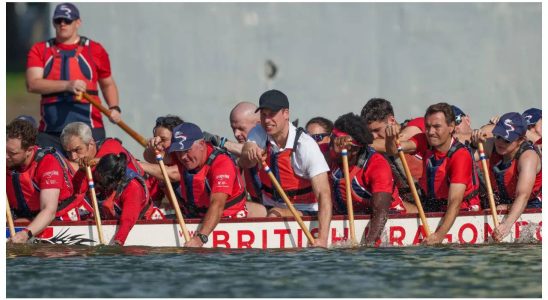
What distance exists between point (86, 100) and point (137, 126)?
3.37 m

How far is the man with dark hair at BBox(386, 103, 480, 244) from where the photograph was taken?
15.0 metres

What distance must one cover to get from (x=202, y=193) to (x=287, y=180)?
81 centimetres

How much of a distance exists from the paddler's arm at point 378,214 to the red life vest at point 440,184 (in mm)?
777

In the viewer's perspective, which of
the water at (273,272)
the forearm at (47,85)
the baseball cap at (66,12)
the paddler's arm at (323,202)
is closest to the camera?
the water at (273,272)

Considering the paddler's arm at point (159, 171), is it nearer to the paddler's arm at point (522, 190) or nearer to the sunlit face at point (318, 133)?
the sunlit face at point (318, 133)

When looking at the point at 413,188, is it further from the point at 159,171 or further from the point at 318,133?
the point at 159,171

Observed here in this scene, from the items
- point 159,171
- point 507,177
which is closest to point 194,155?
point 159,171

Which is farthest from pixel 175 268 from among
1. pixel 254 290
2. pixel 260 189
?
pixel 260 189

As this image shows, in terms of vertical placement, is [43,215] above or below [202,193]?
below

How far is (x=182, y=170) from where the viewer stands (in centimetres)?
1471

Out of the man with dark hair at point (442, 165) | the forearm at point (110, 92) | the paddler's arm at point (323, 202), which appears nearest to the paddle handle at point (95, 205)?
the paddler's arm at point (323, 202)

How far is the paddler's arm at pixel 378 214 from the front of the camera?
1466 centimetres

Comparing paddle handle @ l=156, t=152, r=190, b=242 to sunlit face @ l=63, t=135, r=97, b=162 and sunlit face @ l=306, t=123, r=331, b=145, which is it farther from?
sunlit face @ l=306, t=123, r=331, b=145

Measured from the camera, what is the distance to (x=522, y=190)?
15.2 m
